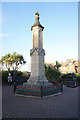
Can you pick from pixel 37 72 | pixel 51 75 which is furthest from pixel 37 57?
pixel 51 75

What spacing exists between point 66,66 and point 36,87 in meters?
41.8

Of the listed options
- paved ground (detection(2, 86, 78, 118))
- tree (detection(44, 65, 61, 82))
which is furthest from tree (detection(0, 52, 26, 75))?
paved ground (detection(2, 86, 78, 118))

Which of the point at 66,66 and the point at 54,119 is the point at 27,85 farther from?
the point at 66,66

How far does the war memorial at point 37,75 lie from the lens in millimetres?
10164

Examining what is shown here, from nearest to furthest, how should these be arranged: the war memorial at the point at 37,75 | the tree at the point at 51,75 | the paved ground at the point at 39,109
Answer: the paved ground at the point at 39,109
the war memorial at the point at 37,75
the tree at the point at 51,75

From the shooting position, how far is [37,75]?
1164 cm

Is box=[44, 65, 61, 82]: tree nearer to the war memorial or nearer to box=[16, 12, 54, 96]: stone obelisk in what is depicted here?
the war memorial

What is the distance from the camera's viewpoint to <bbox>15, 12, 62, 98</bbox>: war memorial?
10164mm

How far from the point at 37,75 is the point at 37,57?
223cm

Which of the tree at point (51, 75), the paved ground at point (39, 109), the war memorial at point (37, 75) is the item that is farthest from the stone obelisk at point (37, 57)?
the tree at point (51, 75)

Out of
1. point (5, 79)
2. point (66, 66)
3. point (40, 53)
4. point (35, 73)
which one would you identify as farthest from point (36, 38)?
point (66, 66)

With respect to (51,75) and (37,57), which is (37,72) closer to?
(37,57)

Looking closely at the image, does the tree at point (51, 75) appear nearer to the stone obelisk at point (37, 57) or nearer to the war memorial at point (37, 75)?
the war memorial at point (37, 75)

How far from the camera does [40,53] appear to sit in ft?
39.7
